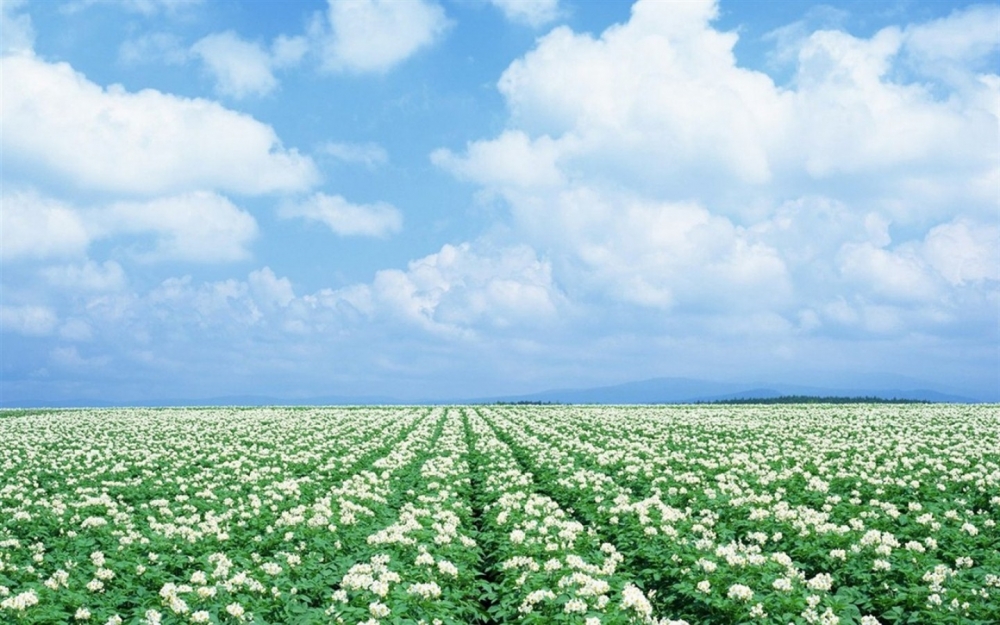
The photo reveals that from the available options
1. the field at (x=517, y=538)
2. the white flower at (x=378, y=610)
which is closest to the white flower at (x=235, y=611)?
the field at (x=517, y=538)

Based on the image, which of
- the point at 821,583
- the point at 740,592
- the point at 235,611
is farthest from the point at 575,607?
the point at 235,611

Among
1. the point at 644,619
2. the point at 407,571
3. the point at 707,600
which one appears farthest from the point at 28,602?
the point at 707,600

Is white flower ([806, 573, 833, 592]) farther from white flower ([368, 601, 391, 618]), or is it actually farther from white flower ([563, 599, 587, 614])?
white flower ([368, 601, 391, 618])

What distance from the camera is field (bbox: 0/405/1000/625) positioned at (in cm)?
833

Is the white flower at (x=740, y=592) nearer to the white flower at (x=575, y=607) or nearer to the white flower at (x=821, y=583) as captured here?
the white flower at (x=821, y=583)

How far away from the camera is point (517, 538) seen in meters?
11.2

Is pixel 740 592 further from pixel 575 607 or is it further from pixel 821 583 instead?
pixel 575 607

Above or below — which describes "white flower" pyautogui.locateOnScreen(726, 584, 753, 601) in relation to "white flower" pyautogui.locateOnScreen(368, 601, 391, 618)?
above

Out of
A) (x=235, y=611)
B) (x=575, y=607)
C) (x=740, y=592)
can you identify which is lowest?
(x=235, y=611)

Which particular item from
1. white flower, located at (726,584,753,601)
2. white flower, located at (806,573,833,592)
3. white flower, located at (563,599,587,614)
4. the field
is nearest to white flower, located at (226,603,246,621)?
the field

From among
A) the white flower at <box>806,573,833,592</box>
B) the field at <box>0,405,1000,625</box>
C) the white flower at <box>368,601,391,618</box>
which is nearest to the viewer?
the white flower at <box>368,601,391,618</box>

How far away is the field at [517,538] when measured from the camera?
8328 millimetres

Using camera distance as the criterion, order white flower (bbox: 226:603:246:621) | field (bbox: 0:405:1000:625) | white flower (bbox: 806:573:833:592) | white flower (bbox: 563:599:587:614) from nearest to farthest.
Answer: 1. white flower (bbox: 563:599:587:614)
2. white flower (bbox: 226:603:246:621)
3. field (bbox: 0:405:1000:625)
4. white flower (bbox: 806:573:833:592)

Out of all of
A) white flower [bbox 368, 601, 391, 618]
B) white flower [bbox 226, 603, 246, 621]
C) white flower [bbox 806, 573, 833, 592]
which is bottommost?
white flower [bbox 226, 603, 246, 621]
